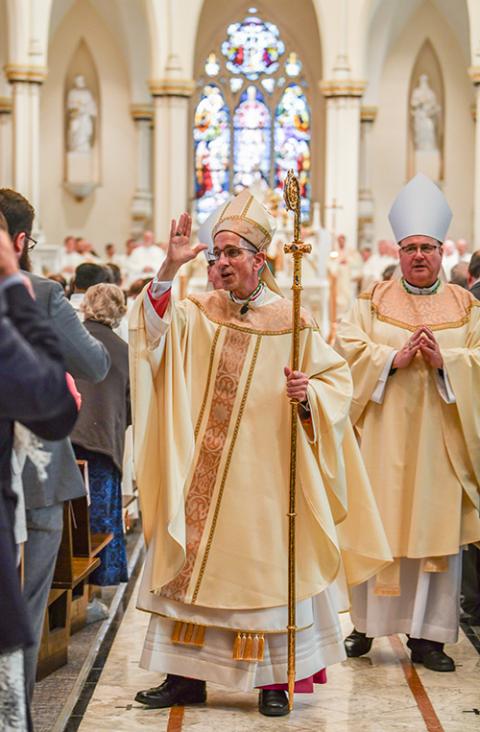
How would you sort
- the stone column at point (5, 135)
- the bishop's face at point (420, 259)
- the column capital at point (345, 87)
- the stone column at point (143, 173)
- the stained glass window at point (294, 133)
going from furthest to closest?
the stained glass window at point (294, 133) → the stone column at point (143, 173) → the stone column at point (5, 135) → the column capital at point (345, 87) → the bishop's face at point (420, 259)

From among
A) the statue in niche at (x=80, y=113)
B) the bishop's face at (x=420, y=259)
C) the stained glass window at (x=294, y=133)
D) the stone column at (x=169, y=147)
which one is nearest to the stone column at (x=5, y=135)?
the statue in niche at (x=80, y=113)

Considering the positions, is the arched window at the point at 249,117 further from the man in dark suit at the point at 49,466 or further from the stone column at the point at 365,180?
the man in dark suit at the point at 49,466

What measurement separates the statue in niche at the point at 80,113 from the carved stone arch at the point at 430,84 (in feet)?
19.6

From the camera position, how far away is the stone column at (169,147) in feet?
73.0

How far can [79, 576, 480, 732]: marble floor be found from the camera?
496cm

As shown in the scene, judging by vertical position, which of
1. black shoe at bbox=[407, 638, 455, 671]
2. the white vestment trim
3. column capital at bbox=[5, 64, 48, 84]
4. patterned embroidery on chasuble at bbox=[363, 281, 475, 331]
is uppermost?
column capital at bbox=[5, 64, 48, 84]

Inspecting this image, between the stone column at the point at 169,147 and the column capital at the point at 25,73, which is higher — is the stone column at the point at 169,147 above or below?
below

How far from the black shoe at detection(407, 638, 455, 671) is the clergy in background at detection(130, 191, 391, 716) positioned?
2.37 ft

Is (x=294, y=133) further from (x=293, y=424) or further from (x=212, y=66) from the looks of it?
(x=293, y=424)

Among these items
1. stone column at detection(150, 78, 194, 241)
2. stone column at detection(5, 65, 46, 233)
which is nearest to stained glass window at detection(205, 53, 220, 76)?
stone column at detection(150, 78, 194, 241)

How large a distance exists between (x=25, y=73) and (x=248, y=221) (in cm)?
1572

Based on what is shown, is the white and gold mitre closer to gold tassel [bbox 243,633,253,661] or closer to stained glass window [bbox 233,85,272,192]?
gold tassel [bbox 243,633,253,661]

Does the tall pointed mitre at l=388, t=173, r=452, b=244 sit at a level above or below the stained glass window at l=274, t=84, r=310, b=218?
below

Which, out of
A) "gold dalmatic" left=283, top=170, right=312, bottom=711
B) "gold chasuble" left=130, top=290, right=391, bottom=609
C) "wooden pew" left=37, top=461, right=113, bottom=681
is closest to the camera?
"gold dalmatic" left=283, top=170, right=312, bottom=711
